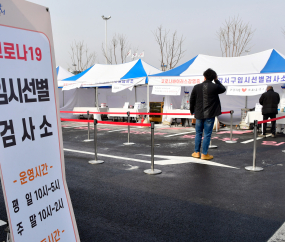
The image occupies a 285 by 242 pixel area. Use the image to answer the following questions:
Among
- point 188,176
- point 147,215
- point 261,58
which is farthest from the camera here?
point 261,58

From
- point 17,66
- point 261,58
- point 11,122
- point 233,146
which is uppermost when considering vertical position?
point 261,58

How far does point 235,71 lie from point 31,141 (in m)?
11.9

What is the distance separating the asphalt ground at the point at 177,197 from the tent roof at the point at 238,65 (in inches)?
219

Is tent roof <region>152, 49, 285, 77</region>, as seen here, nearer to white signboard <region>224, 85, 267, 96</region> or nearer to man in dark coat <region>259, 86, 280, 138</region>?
white signboard <region>224, 85, 267, 96</region>

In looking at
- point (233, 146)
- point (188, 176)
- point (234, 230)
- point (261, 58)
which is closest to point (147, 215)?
point (234, 230)

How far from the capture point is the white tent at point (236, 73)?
11.3 m

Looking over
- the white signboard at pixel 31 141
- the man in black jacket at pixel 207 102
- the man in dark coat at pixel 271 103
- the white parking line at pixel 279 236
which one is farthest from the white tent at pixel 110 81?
the white signboard at pixel 31 141

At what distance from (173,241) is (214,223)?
686mm

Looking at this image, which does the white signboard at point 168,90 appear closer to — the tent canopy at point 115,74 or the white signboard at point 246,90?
the tent canopy at point 115,74

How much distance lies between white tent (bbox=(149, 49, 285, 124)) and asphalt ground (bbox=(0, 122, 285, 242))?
483cm

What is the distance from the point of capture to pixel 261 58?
41.1 feet

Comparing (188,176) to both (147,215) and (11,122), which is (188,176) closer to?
(147,215)

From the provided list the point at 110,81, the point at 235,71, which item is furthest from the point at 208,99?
the point at 110,81

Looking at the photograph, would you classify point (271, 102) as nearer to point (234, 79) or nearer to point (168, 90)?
point (234, 79)
